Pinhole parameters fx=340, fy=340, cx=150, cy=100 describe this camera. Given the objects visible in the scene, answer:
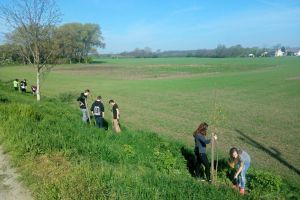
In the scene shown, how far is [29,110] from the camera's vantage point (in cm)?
1217

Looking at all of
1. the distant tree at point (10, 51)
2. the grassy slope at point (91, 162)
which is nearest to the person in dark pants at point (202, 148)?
the grassy slope at point (91, 162)

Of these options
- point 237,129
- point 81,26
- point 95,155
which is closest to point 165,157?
point 95,155

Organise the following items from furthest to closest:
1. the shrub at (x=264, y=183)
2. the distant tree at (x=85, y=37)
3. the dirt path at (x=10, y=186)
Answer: the distant tree at (x=85, y=37) < the shrub at (x=264, y=183) < the dirt path at (x=10, y=186)

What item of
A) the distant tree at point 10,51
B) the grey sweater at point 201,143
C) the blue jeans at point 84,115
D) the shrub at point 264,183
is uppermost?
the distant tree at point 10,51

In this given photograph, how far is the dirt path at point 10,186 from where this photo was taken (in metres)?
6.03

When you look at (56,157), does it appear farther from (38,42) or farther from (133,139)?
(38,42)

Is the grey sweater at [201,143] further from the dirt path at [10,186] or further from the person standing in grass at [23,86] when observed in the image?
the person standing in grass at [23,86]

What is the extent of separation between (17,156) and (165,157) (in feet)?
15.3

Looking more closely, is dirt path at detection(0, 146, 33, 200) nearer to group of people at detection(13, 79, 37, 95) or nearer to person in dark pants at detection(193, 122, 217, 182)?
person in dark pants at detection(193, 122, 217, 182)

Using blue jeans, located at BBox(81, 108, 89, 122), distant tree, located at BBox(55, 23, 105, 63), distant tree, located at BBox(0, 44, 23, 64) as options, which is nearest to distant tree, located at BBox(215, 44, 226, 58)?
distant tree, located at BBox(55, 23, 105, 63)

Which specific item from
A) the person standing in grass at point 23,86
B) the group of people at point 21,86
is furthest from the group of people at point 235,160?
the person standing in grass at point 23,86

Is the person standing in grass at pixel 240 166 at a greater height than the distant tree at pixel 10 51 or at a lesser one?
lesser

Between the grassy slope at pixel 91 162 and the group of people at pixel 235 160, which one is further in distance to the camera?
the group of people at pixel 235 160

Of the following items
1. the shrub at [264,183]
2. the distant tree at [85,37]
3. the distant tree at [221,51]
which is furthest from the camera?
the distant tree at [221,51]
